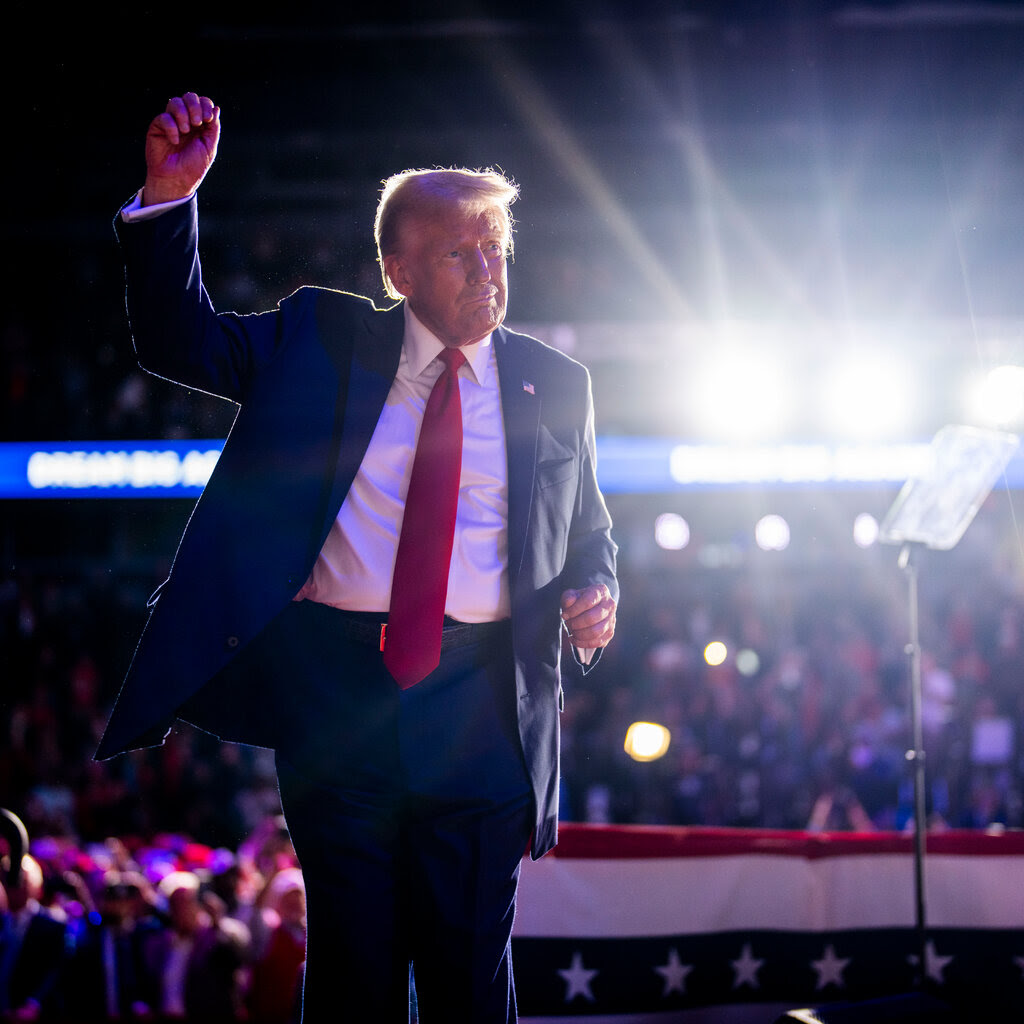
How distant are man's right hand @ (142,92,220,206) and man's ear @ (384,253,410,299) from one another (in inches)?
10.8

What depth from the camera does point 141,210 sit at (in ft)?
3.72

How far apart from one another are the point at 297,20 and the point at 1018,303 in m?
5.95

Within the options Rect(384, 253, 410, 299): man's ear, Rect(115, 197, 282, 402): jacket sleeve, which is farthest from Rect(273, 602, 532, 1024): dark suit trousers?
Rect(384, 253, 410, 299): man's ear

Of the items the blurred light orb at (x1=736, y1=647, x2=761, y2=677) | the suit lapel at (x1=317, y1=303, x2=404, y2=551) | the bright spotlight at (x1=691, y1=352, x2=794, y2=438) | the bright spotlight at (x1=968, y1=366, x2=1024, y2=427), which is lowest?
the blurred light orb at (x1=736, y1=647, x2=761, y2=677)

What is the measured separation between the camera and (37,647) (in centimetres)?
942

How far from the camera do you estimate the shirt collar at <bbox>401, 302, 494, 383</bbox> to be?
1332 millimetres

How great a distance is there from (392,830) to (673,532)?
884cm

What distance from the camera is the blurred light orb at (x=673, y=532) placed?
990 cm

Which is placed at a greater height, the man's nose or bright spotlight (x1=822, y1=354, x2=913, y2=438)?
bright spotlight (x1=822, y1=354, x2=913, y2=438)

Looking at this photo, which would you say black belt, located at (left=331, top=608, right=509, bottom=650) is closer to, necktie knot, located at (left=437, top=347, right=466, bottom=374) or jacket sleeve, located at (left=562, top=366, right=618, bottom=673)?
jacket sleeve, located at (left=562, top=366, right=618, bottom=673)

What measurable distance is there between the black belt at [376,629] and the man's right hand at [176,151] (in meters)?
0.52

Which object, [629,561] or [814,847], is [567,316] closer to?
[629,561]

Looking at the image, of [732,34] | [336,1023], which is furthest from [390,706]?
[732,34]

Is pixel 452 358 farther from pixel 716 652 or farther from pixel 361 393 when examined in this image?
pixel 716 652
